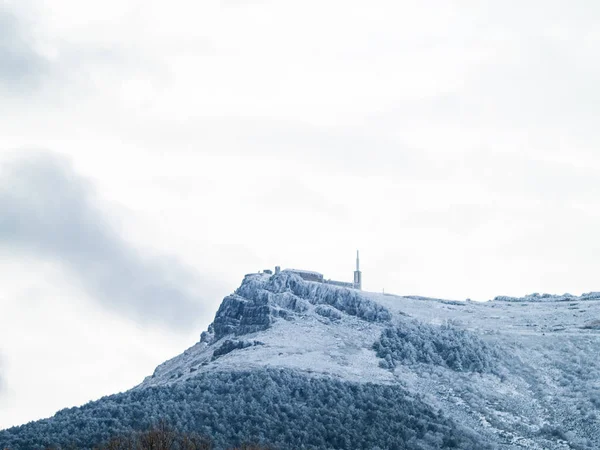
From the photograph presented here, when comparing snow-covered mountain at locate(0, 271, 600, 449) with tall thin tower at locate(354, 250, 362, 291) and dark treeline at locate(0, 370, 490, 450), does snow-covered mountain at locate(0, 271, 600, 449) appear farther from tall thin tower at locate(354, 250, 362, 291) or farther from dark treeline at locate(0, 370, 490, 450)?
tall thin tower at locate(354, 250, 362, 291)

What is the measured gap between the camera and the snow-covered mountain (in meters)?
59.8

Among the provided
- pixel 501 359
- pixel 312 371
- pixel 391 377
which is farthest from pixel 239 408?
pixel 501 359

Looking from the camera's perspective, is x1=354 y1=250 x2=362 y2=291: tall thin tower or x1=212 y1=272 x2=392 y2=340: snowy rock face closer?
x1=212 y1=272 x2=392 y2=340: snowy rock face

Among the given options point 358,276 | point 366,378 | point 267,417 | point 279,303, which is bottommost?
point 267,417

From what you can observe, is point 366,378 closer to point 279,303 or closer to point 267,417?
point 267,417

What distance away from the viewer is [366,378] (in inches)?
2758

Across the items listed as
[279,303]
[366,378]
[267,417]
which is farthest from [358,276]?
[267,417]

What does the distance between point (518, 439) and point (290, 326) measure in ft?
78.8

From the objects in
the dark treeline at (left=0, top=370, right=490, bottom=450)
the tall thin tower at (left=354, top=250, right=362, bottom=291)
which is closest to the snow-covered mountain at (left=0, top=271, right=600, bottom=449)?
the dark treeline at (left=0, top=370, right=490, bottom=450)

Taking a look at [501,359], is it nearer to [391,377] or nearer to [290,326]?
[391,377]

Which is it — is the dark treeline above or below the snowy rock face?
below

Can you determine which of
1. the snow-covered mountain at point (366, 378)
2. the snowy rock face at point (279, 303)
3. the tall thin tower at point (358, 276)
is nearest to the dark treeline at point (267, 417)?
the snow-covered mountain at point (366, 378)

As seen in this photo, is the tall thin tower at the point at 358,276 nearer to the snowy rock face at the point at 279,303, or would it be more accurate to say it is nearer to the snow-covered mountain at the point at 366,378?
the snow-covered mountain at the point at 366,378

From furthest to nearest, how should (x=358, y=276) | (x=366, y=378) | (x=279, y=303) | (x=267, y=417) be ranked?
(x=358, y=276) < (x=279, y=303) < (x=366, y=378) < (x=267, y=417)
